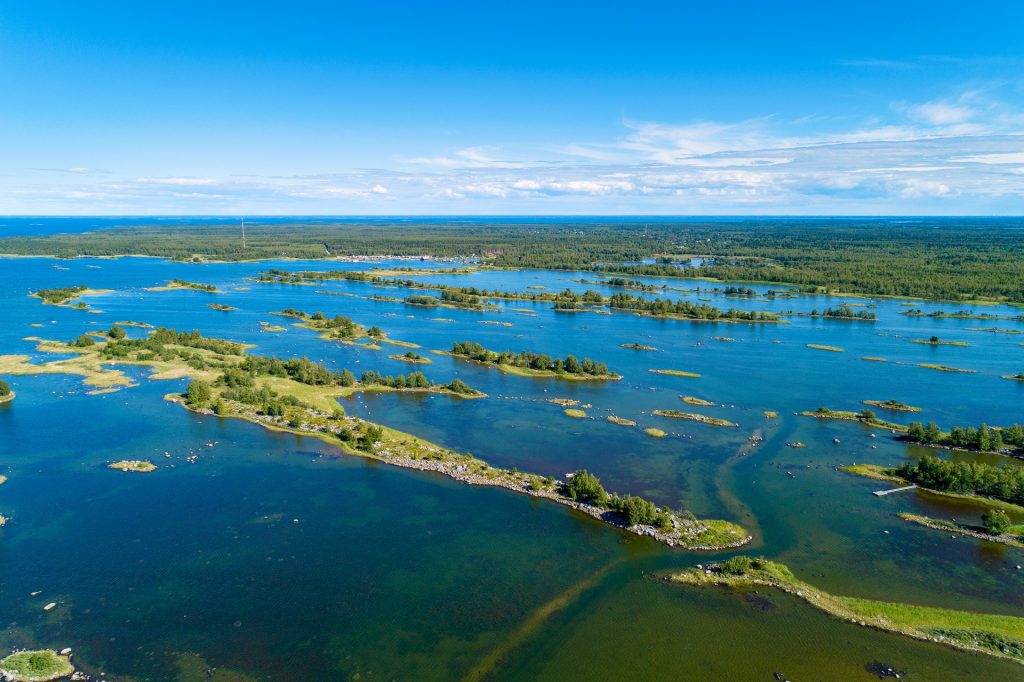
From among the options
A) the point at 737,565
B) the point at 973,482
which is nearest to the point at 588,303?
the point at 973,482

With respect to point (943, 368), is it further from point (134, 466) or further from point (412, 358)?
point (134, 466)

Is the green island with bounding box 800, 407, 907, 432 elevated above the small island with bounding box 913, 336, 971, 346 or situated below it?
below

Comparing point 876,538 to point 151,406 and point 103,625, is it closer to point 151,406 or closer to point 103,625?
point 103,625

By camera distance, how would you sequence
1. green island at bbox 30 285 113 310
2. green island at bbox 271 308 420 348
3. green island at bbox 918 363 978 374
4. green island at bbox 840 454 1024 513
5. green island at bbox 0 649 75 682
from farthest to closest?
green island at bbox 30 285 113 310 < green island at bbox 271 308 420 348 < green island at bbox 918 363 978 374 < green island at bbox 840 454 1024 513 < green island at bbox 0 649 75 682

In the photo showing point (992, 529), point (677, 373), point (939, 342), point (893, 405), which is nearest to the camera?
point (992, 529)

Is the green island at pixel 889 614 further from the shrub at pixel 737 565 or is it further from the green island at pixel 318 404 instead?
the green island at pixel 318 404

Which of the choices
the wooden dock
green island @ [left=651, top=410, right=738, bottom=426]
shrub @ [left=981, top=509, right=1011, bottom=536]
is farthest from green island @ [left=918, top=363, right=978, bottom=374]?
shrub @ [left=981, top=509, right=1011, bottom=536]

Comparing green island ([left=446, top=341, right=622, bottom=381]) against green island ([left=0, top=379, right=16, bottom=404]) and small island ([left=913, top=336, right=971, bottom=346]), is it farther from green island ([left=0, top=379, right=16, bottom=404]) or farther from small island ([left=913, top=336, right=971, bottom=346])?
small island ([left=913, top=336, right=971, bottom=346])
